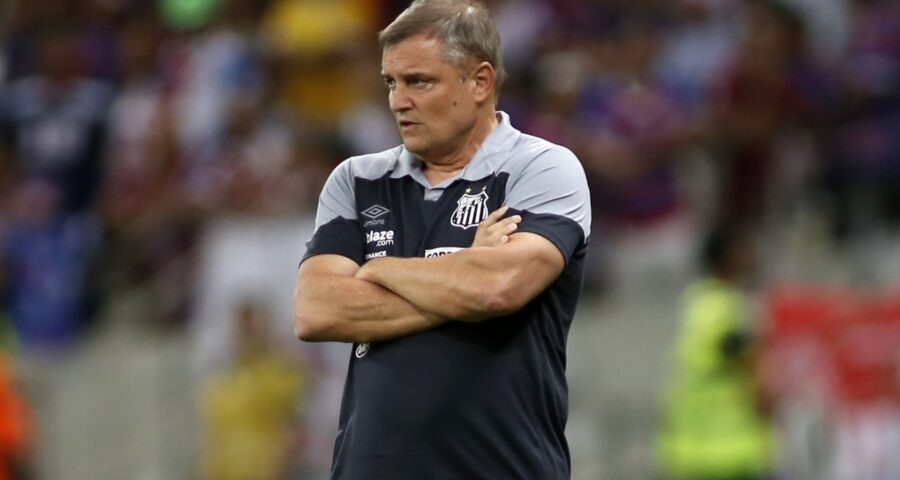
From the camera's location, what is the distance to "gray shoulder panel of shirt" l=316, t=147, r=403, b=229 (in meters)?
5.17

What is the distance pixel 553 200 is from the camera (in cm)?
500

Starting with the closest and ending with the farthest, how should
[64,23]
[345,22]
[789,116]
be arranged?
[789,116] → [345,22] → [64,23]

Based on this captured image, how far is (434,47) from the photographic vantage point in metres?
4.98

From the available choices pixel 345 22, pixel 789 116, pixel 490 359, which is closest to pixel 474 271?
pixel 490 359

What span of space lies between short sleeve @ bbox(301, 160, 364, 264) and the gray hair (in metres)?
0.43

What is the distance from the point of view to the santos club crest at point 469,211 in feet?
16.4

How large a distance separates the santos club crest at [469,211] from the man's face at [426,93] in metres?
0.16

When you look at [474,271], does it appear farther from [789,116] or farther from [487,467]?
[789,116]

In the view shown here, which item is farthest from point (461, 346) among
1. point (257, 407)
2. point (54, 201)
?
point (54, 201)

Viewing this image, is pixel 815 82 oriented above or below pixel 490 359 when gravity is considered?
above

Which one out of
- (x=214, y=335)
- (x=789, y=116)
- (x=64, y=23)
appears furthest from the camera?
(x=64, y=23)

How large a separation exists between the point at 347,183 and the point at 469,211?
0.40 metres

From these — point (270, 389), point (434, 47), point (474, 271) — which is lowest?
point (270, 389)

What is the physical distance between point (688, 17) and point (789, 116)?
172cm
